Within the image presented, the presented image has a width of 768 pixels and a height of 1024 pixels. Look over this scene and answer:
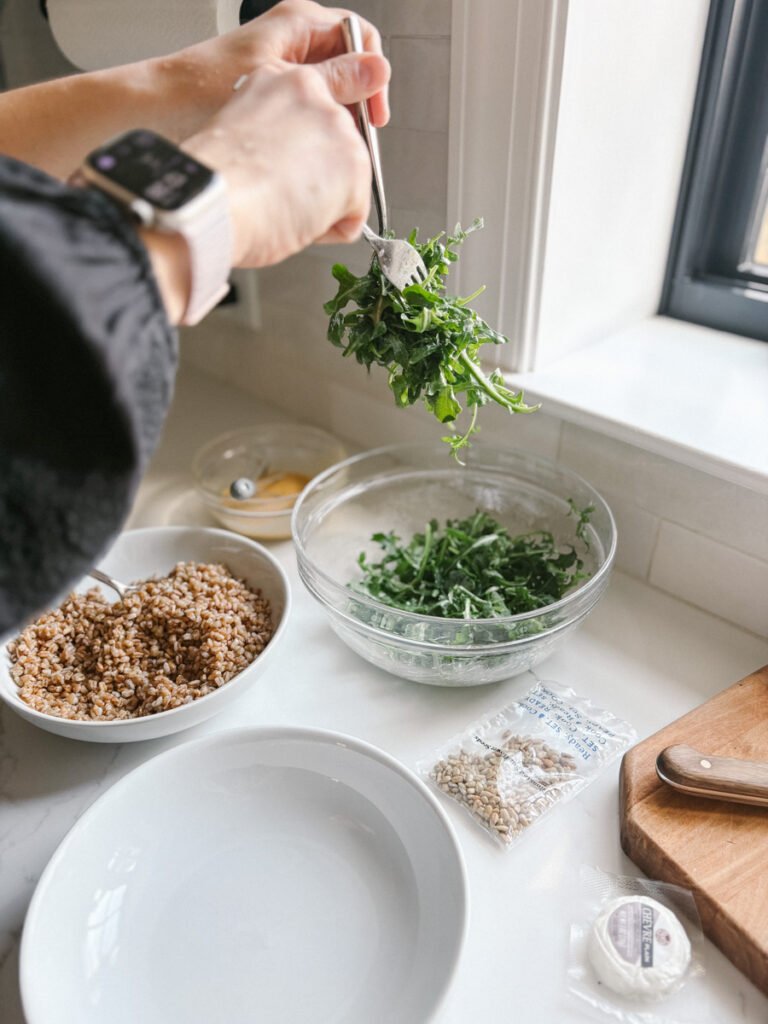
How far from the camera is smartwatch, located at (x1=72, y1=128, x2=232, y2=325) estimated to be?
0.38 m

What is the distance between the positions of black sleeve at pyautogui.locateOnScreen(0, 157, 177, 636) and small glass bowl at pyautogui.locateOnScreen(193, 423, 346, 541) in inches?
23.7

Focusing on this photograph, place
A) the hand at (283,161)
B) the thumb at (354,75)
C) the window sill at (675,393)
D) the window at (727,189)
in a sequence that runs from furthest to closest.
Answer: the window at (727,189) < the window sill at (675,393) < the thumb at (354,75) < the hand at (283,161)

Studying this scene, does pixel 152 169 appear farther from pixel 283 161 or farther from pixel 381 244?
pixel 381 244

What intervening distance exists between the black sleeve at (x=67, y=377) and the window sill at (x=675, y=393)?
58 centimetres

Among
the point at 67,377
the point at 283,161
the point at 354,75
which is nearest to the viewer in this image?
the point at 67,377

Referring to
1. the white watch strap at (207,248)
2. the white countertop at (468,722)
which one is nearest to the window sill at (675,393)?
the white countertop at (468,722)

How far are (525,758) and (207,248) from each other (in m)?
0.50

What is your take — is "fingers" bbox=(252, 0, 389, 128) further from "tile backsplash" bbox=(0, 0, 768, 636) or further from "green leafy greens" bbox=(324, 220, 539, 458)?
"tile backsplash" bbox=(0, 0, 768, 636)

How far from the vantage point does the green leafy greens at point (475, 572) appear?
2.64 feet

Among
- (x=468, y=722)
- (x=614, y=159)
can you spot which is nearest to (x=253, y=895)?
(x=468, y=722)

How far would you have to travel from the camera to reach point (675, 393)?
35.0 inches

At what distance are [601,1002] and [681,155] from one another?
91cm

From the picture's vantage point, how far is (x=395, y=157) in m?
0.94

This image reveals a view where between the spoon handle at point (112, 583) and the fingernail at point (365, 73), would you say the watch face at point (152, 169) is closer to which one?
the fingernail at point (365, 73)
